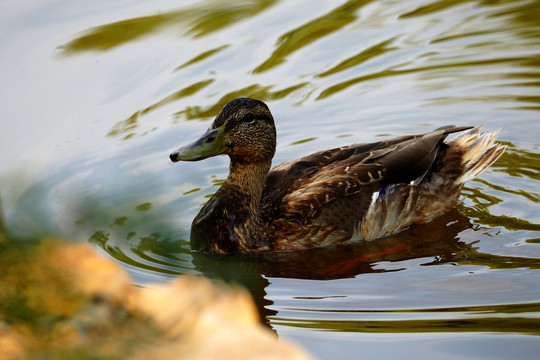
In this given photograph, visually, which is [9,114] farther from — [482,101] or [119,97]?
[482,101]

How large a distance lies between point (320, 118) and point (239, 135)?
2.35 metres

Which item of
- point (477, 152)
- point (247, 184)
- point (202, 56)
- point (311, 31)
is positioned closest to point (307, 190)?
point (247, 184)

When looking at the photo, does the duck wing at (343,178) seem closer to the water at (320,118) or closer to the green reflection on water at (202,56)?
the water at (320,118)

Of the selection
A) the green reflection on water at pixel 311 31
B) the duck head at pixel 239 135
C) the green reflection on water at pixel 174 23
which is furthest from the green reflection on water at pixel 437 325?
the green reflection on water at pixel 174 23

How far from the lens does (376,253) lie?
21.6ft

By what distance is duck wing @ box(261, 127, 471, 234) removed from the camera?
265 inches

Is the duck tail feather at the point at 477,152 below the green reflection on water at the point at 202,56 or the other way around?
below

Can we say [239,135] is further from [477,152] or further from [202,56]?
[202,56]

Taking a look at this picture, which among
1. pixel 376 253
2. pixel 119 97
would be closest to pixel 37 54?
pixel 119 97

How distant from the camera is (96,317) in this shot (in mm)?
2242

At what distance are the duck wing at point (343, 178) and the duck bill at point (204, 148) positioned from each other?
2.40 feet

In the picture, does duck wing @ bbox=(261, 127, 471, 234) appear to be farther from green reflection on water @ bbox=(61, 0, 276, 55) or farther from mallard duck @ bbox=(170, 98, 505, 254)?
green reflection on water @ bbox=(61, 0, 276, 55)

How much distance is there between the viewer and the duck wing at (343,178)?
22.1 feet

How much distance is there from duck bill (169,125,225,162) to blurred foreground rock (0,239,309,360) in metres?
3.76
